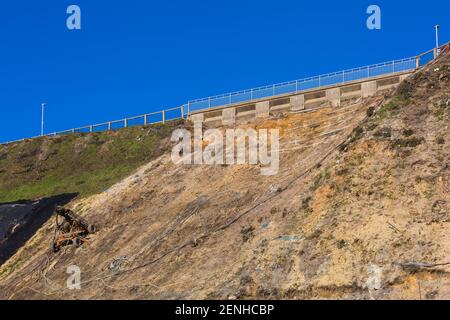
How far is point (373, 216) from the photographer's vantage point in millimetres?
29641

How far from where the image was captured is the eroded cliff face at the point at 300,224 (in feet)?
89.8

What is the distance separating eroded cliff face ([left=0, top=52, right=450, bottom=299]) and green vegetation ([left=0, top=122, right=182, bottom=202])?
6765 millimetres

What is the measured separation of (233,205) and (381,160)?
7854 mm

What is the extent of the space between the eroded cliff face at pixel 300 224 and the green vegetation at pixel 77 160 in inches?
266

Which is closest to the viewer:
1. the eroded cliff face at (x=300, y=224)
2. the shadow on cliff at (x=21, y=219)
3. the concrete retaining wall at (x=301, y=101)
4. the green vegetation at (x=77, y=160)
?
the eroded cliff face at (x=300, y=224)

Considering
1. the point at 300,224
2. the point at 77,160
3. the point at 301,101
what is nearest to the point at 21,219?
the point at 77,160

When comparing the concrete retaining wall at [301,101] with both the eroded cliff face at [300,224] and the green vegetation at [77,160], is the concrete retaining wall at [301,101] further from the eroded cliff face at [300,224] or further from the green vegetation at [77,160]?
the green vegetation at [77,160]

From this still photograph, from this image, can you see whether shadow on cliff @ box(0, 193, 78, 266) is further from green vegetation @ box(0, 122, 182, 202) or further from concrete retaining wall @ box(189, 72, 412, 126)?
concrete retaining wall @ box(189, 72, 412, 126)

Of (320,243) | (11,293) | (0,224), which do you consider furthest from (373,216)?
(0,224)

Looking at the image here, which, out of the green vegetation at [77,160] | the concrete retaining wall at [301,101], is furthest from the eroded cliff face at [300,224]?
the green vegetation at [77,160]

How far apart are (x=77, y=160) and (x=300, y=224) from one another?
29.9 meters

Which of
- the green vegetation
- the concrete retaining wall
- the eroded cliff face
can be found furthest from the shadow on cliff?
the concrete retaining wall
